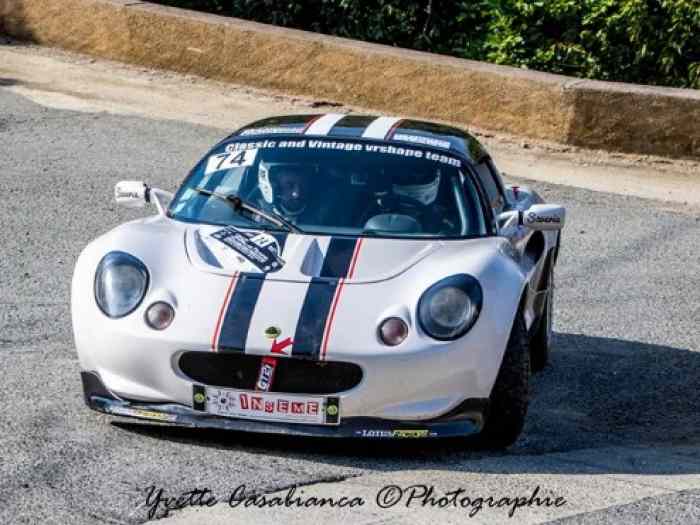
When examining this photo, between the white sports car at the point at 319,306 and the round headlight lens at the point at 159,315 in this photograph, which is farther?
the round headlight lens at the point at 159,315

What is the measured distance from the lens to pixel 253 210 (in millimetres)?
7379

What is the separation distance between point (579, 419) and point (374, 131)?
172 cm

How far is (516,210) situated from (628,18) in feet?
25.0

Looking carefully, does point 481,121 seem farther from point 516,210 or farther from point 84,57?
point 516,210

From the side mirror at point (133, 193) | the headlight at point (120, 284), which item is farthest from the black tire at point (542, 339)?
the headlight at point (120, 284)

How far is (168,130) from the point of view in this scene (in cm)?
1394

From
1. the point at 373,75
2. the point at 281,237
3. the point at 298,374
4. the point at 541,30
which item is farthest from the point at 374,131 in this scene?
the point at 541,30

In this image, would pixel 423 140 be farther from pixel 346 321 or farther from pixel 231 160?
pixel 346 321

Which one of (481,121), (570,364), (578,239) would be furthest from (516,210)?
(481,121)

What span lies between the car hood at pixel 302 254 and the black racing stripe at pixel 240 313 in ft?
0.25

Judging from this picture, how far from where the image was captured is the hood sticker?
684cm

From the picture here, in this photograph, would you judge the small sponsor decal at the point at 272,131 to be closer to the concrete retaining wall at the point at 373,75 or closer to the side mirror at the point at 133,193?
the side mirror at the point at 133,193

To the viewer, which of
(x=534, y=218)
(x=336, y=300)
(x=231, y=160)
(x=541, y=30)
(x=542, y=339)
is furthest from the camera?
(x=541, y=30)

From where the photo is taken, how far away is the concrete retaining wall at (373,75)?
13641 millimetres
